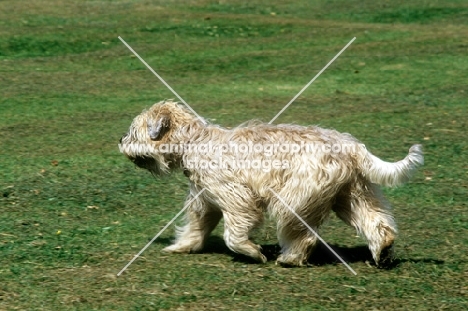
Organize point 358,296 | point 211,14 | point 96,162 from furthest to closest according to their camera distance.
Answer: point 211,14 → point 96,162 → point 358,296

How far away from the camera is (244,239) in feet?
23.0

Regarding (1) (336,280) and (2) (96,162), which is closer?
(1) (336,280)

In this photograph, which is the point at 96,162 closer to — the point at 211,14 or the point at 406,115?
the point at 406,115

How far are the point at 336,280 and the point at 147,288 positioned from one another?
1427mm

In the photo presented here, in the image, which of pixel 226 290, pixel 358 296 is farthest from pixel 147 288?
pixel 358 296

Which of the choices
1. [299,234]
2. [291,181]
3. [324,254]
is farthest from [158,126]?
[324,254]

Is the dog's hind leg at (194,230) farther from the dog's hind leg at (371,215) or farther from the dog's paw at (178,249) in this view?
the dog's hind leg at (371,215)

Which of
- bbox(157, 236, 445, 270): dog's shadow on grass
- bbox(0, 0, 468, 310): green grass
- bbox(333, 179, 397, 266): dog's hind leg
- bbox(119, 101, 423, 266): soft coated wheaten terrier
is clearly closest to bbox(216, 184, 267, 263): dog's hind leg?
bbox(119, 101, 423, 266): soft coated wheaten terrier

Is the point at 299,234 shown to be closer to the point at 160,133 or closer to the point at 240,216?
the point at 240,216

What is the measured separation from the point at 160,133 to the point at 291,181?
123 centimetres

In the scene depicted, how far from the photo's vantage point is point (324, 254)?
7.50m

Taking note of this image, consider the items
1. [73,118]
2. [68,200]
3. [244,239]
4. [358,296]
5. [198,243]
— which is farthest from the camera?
[73,118]

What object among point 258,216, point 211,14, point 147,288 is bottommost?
point 147,288

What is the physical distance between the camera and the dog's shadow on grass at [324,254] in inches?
286
